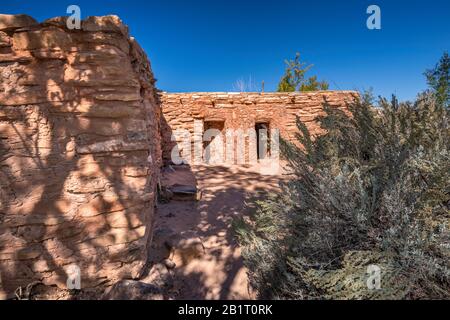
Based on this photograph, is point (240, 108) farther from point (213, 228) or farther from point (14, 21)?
point (14, 21)

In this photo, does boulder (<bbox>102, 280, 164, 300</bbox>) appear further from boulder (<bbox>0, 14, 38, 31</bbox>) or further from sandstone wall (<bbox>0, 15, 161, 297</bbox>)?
boulder (<bbox>0, 14, 38, 31</bbox>)

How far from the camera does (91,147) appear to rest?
2.40 m

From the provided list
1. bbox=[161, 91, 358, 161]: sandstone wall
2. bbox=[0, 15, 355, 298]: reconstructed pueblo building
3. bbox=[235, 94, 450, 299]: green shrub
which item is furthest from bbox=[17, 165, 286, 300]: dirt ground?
bbox=[161, 91, 358, 161]: sandstone wall

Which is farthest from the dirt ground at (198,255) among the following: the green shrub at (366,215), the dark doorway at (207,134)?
the dark doorway at (207,134)

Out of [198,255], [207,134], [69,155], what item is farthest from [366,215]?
[207,134]

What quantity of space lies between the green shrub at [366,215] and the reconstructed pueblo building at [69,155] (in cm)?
142

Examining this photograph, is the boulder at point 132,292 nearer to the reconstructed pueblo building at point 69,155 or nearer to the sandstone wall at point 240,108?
the reconstructed pueblo building at point 69,155

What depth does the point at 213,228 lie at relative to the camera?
3711mm

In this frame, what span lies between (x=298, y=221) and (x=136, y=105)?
2.03 m

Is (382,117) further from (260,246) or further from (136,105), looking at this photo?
(136,105)

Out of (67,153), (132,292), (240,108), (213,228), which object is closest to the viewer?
(132,292)

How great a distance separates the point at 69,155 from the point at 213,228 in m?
2.20

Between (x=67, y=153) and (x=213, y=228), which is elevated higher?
(x=67, y=153)

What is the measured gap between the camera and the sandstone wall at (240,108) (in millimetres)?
8773
